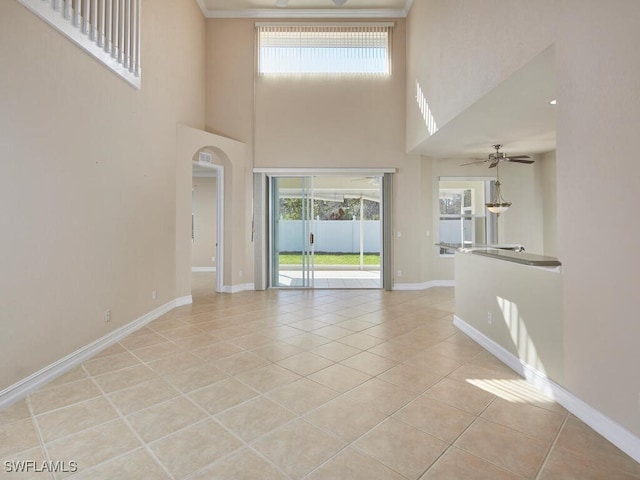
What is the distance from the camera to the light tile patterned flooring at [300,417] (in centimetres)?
177

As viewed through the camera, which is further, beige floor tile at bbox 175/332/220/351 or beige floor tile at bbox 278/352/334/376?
beige floor tile at bbox 175/332/220/351

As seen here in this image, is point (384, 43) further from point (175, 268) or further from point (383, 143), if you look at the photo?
point (175, 268)

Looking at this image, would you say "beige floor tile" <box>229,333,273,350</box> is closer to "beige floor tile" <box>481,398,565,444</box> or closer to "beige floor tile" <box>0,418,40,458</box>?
"beige floor tile" <box>0,418,40,458</box>

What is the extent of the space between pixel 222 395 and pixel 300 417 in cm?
67

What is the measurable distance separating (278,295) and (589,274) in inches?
189

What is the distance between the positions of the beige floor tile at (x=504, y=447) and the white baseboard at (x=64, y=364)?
298 cm

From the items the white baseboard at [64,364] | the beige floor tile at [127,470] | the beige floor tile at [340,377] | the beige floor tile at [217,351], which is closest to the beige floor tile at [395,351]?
the beige floor tile at [340,377]

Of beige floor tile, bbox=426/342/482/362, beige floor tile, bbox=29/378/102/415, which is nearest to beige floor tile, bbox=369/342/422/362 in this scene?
beige floor tile, bbox=426/342/482/362

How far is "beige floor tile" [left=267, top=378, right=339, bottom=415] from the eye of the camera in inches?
93.2

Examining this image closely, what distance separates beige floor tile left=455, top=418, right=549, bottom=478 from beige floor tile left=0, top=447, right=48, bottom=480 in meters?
2.19

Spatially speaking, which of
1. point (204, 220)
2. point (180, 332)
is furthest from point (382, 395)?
point (204, 220)

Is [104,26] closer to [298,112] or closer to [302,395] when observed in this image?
[298,112]

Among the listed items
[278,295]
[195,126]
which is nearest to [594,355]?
[278,295]

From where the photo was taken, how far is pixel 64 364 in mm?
2922
